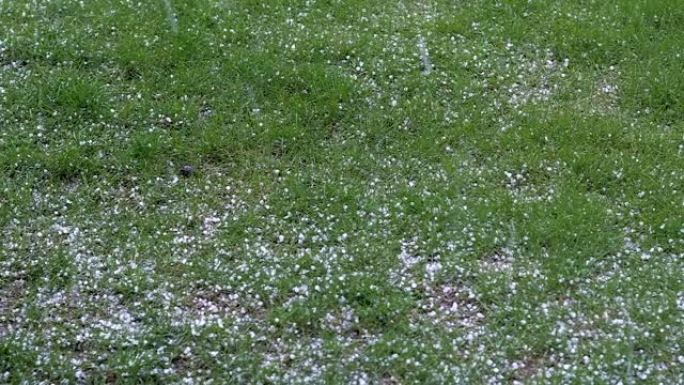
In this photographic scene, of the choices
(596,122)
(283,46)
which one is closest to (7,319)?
(283,46)

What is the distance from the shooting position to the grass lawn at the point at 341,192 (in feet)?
17.7

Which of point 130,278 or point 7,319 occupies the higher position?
point 130,278

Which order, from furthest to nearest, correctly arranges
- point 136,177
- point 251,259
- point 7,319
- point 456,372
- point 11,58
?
point 11,58, point 136,177, point 251,259, point 7,319, point 456,372

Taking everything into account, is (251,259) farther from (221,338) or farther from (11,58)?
(11,58)

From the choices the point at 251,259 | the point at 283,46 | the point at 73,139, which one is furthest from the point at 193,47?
the point at 251,259

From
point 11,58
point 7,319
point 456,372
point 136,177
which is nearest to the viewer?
point 456,372

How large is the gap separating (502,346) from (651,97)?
9.67ft

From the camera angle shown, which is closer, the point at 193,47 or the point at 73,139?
the point at 73,139

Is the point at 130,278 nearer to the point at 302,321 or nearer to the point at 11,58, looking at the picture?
the point at 302,321

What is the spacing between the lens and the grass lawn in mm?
5398

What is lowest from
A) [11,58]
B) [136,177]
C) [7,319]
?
[7,319]

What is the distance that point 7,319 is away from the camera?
555 cm

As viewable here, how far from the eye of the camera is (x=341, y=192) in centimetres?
646

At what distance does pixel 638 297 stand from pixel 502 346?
96 cm
